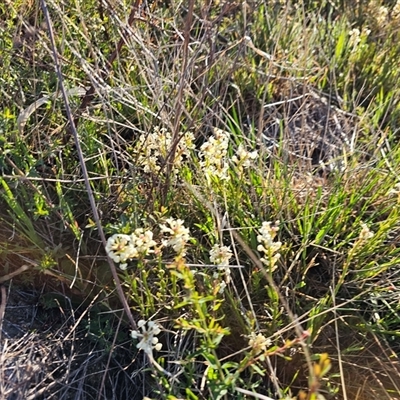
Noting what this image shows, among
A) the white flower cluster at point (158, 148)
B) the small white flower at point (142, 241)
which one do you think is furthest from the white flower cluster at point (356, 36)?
the small white flower at point (142, 241)

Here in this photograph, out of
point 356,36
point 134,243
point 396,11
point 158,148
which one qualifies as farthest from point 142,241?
point 396,11

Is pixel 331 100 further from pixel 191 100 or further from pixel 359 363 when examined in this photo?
pixel 359 363

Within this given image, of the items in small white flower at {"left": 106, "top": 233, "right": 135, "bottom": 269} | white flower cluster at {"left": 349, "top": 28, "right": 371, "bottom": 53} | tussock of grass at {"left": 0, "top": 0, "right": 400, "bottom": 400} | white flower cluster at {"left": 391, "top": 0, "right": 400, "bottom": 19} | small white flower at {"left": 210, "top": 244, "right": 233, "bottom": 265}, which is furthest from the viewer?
white flower cluster at {"left": 391, "top": 0, "right": 400, "bottom": 19}

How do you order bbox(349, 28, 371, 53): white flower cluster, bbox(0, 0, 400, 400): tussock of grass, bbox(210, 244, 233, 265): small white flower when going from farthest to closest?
bbox(349, 28, 371, 53): white flower cluster → bbox(0, 0, 400, 400): tussock of grass → bbox(210, 244, 233, 265): small white flower

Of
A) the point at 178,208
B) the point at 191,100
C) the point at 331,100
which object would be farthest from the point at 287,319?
the point at 331,100

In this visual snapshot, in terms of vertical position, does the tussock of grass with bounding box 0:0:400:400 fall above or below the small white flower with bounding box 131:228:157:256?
below

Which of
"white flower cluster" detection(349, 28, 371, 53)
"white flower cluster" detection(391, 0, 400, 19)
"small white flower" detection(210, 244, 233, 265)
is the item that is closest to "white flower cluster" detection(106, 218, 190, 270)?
"small white flower" detection(210, 244, 233, 265)

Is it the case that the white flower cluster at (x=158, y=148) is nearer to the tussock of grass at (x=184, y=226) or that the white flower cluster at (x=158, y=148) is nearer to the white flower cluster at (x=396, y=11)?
the tussock of grass at (x=184, y=226)

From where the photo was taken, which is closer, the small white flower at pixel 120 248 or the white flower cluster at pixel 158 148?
the small white flower at pixel 120 248

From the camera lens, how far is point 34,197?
1491 millimetres

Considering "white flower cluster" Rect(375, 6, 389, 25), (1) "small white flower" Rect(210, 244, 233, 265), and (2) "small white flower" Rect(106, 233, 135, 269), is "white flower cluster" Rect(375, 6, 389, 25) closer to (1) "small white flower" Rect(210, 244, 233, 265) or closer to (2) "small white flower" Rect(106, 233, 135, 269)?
(1) "small white flower" Rect(210, 244, 233, 265)

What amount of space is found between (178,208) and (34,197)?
370 millimetres

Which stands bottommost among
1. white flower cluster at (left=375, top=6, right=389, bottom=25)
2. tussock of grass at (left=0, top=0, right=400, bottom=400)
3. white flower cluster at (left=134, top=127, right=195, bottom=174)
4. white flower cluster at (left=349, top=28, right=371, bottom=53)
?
tussock of grass at (left=0, top=0, right=400, bottom=400)

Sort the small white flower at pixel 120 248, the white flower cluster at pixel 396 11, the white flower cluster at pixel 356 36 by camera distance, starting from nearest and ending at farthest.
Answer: the small white flower at pixel 120 248, the white flower cluster at pixel 356 36, the white flower cluster at pixel 396 11
